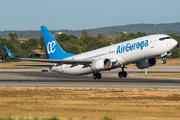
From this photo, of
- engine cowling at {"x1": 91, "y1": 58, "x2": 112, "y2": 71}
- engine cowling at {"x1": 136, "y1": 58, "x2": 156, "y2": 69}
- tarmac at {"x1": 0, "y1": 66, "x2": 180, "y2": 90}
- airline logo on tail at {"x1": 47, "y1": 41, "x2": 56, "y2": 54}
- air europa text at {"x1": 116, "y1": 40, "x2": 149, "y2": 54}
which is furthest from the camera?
airline logo on tail at {"x1": 47, "y1": 41, "x2": 56, "y2": 54}

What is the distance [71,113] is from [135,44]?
24791 mm

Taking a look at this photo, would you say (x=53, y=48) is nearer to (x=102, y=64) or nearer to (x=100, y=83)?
(x=102, y=64)

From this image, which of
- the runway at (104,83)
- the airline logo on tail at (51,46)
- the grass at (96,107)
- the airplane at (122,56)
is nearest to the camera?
the grass at (96,107)

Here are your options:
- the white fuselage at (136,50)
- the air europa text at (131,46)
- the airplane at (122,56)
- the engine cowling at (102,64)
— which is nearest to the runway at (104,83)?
the engine cowling at (102,64)

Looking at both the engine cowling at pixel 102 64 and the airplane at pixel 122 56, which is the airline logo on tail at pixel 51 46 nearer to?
the airplane at pixel 122 56

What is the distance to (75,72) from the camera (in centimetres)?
4784

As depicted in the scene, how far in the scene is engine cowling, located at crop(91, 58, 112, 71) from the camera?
41.9 m

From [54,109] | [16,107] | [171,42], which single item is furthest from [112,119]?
[171,42]

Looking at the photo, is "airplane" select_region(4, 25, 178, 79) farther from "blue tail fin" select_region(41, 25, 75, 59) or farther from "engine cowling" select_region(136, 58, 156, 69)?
"blue tail fin" select_region(41, 25, 75, 59)

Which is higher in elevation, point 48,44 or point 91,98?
point 48,44

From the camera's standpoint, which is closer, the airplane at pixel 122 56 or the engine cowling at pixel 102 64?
the airplane at pixel 122 56

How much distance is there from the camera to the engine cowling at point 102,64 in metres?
41.9

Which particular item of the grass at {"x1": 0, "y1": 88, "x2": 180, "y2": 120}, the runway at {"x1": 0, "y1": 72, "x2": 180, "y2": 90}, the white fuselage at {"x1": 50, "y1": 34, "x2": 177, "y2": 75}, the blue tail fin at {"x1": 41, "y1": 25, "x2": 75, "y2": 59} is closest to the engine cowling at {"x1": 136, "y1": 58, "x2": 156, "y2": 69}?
the runway at {"x1": 0, "y1": 72, "x2": 180, "y2": 90}

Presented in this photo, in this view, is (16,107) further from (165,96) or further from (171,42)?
(171,42)
